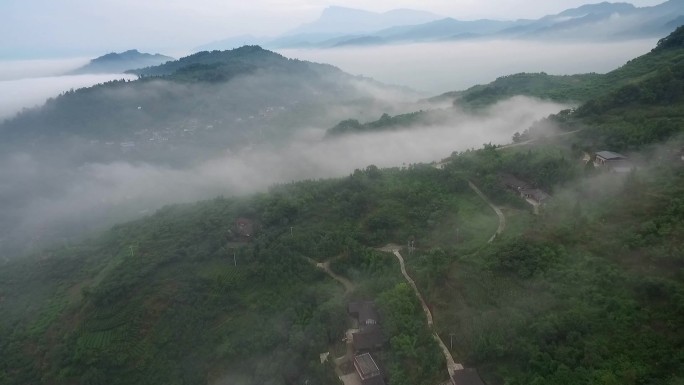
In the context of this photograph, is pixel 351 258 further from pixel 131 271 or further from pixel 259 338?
pixel 131 271

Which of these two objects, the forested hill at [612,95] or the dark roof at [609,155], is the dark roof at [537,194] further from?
the forested hill at [612,95]

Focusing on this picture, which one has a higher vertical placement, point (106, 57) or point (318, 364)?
point (106, 57)

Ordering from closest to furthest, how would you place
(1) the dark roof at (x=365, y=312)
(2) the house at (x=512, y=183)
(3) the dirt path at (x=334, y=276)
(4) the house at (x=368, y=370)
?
(4) the house at (x=368, y=370)
(1) the dark roof at (x=365, y=312)
(3) the dirt path at (x=334, y=276)
(2) the house at (x=512, y=183)

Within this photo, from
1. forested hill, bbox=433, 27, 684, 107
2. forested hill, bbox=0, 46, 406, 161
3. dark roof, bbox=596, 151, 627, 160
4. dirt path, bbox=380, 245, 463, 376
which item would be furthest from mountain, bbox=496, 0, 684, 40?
dirt path, bbox=380, 245, 463, 376

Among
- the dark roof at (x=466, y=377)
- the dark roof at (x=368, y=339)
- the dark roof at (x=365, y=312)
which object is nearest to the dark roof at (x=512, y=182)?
the dark roof at (x=365, y=312)

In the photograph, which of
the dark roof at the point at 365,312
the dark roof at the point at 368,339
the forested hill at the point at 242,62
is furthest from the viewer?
the forested hill at the point at 242,62

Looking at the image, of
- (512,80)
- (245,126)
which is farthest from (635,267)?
(245,126)
